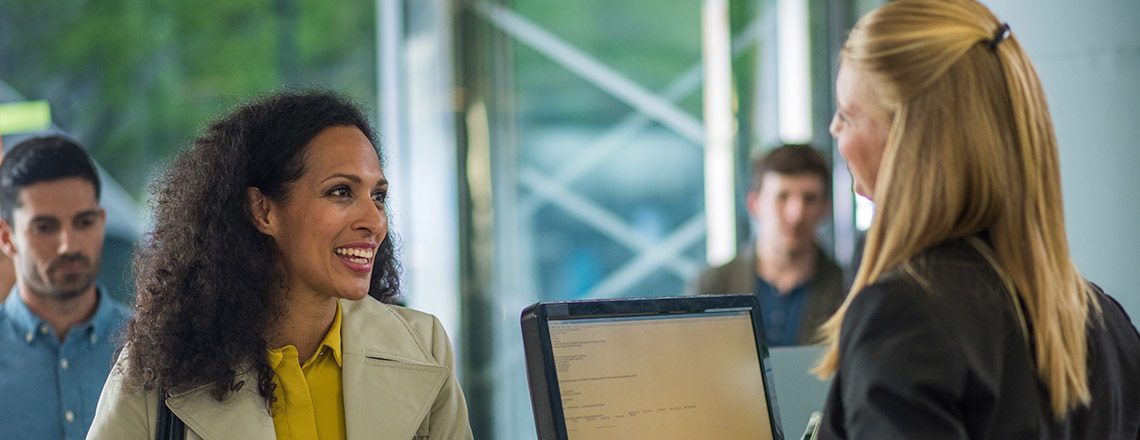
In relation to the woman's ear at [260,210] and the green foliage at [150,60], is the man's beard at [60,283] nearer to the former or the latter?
the green foliage at [150,60]

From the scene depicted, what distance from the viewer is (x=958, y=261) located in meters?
1.30

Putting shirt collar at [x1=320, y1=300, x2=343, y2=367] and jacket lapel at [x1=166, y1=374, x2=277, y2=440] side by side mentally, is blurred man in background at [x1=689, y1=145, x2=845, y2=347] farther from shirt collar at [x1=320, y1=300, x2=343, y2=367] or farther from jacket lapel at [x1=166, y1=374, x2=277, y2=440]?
jacket lapel at [x1=166, y1=374, x2=277, y2=440]

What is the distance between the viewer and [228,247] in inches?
81.5

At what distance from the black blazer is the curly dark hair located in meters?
1.10

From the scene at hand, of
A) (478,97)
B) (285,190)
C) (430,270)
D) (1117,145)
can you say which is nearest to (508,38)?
(478,97)

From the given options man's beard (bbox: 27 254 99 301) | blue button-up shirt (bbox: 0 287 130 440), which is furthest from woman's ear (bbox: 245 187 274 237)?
man's beard (bbox: 27 254 99 301)

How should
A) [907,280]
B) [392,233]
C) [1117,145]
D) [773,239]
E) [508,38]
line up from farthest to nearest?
[508,38] → [773,239] → [1117,145] → [392,233] → [907,280]

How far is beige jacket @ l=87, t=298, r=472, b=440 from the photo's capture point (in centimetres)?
193

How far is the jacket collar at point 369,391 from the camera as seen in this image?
194 cm

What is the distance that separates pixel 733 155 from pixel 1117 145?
93.7 inches

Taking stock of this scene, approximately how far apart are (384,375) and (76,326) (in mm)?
1389

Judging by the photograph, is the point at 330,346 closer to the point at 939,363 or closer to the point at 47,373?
the point at 939,363

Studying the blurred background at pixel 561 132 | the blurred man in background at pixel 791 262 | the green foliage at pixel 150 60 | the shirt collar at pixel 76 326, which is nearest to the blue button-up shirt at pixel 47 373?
the shirt collar at pixel 76 326

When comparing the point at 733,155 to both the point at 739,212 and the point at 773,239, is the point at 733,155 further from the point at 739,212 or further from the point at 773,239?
the point at 773,239
